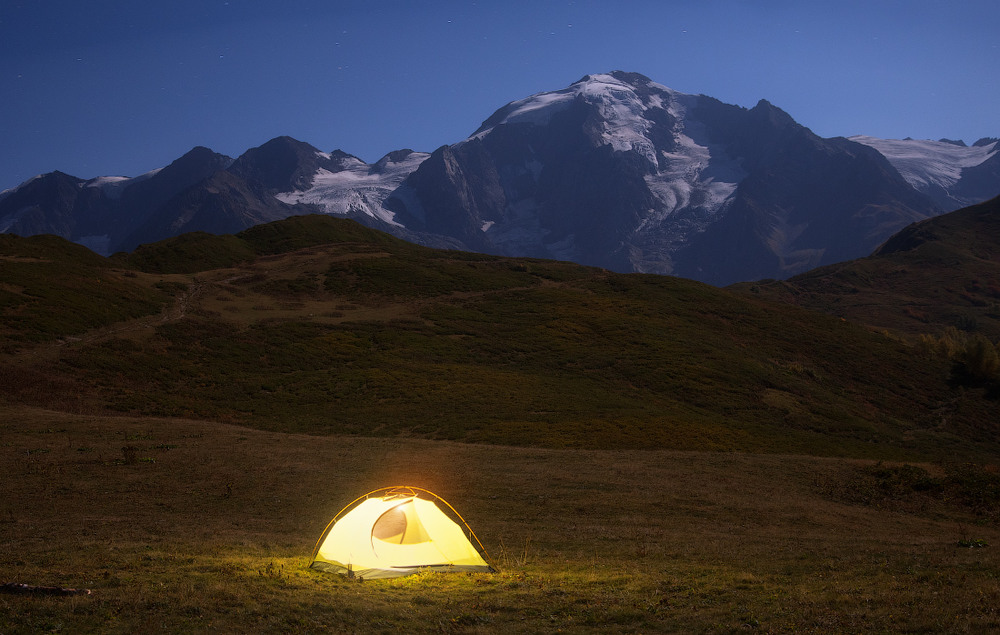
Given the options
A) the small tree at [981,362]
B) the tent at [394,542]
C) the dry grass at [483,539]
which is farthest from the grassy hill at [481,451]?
the small tree at [981,362]

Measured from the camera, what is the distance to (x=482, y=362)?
68.9 metres

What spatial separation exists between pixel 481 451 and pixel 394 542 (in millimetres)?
20094

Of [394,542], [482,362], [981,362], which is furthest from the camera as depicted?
[981,362]

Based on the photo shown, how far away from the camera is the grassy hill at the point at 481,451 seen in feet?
43.5

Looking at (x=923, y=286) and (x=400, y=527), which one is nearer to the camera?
→ (x=400, y=527)

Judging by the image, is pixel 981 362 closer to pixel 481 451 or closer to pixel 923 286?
pixel 481 451

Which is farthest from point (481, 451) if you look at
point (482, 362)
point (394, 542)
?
point (482, 362)

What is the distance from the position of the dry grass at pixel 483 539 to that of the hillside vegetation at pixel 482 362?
10557 millimetres

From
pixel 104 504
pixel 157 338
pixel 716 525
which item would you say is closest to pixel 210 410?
pixel 157 338

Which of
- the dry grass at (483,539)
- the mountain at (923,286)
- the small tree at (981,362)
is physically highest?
the mountain at (923,286)

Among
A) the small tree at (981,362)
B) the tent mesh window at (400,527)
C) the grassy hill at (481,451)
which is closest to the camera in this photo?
the grassy hill at (481,451)

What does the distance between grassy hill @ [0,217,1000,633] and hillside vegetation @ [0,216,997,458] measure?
0.39 meters

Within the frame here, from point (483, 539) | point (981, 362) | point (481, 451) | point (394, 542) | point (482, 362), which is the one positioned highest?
point (482, 362)

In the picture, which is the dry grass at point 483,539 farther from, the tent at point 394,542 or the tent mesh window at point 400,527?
the tent mesh window at point 400,527
